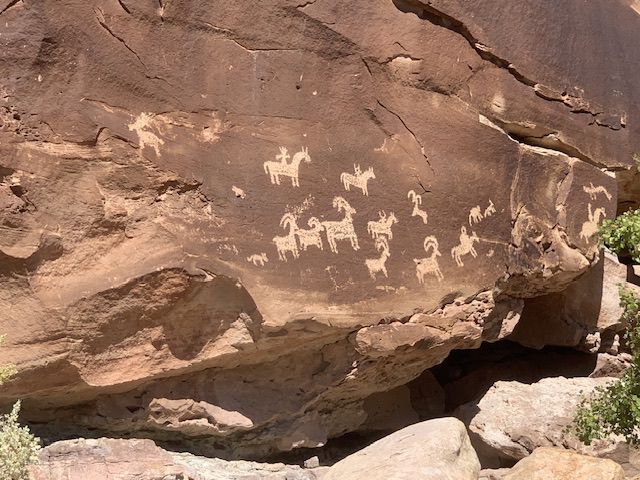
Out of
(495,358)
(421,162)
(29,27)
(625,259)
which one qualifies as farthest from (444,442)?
(625,259)

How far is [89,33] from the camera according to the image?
3527mm

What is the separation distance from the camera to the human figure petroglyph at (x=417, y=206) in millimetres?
4215

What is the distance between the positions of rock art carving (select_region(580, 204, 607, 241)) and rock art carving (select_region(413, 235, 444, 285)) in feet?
3.55

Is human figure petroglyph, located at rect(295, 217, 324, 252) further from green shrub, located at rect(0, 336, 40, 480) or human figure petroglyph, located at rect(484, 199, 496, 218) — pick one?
green shrub, located at rect(0, 336, 40, 480)

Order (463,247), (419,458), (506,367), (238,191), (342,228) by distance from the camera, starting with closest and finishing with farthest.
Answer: (419,458)
(238,191)
(342,228)
(463,247)
(506,367)

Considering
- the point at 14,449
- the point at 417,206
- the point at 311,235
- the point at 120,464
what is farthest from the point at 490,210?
the point at 14,449

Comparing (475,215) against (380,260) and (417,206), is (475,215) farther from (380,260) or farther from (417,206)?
(380,260)

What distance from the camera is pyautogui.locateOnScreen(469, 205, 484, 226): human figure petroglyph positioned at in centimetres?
438

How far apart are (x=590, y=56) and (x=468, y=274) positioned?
172 centimetres

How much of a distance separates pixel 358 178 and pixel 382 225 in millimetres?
270

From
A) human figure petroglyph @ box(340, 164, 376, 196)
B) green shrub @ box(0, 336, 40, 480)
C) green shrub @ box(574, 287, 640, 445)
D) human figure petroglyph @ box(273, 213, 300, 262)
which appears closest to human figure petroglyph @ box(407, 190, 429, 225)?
human figure petroglyph @ box(340, 164, 376, 196)

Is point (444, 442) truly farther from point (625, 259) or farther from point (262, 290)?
point (625, 259)

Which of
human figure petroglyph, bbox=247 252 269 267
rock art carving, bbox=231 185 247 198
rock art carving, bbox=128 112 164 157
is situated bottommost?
human figure petroglyph, bbox=247 252 269 267

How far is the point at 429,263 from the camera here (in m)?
4.23
